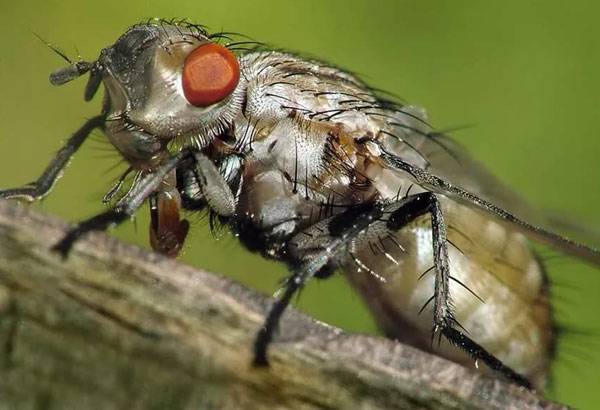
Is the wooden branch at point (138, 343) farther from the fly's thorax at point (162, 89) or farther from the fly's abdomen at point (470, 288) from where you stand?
the fly's abdomen at point (470, 288)

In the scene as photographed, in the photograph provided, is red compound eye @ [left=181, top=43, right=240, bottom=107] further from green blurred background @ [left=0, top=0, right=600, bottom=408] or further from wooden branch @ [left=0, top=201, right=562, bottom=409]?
green blurred background @ [left=0, top=0, right=600, bottom=408]

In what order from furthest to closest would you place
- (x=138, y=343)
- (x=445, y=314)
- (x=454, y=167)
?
(x=454, y=167) → (x=445, y=314) → (x=138, y=343)

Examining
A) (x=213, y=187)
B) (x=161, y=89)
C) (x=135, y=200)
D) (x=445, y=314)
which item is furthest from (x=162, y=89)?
(x=445, y=314)

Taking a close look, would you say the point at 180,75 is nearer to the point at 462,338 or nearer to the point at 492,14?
the point at 462,338

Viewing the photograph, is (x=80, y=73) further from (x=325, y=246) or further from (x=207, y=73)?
(x=325, y=246)

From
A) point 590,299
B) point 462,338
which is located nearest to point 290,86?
point 462,338

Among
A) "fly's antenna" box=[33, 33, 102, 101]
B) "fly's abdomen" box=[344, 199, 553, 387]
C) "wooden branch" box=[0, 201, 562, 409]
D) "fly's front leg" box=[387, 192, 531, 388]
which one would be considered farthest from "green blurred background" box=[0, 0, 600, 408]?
"wooden branch" box=[0, 201, 562, 409]

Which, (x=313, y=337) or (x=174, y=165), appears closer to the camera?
(x=313, y=337)
